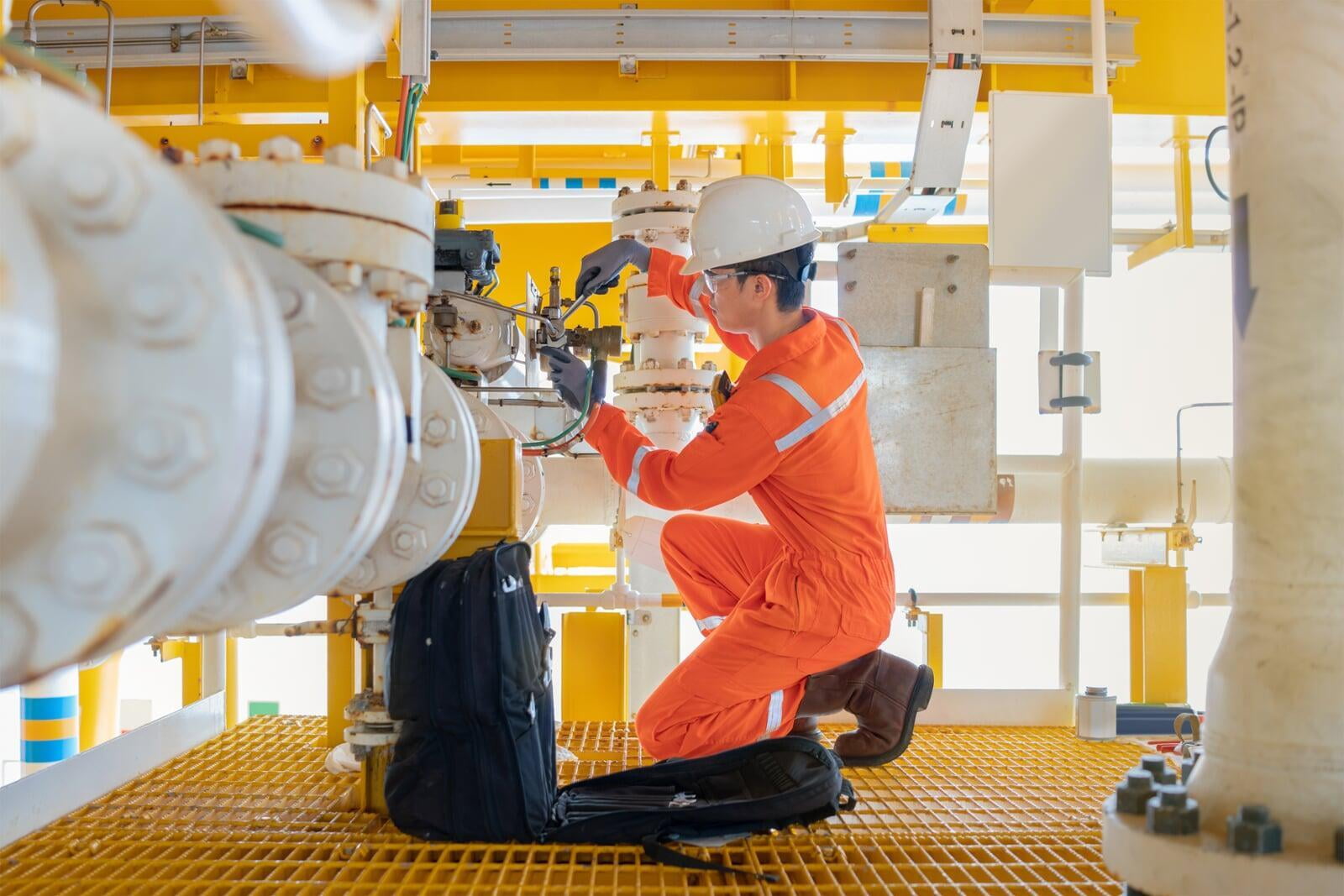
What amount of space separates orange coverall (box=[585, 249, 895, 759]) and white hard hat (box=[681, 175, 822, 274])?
0.70 feet

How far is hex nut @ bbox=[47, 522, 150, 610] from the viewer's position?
699 mm

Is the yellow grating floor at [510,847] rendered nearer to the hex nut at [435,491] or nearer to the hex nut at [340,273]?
the hex nut at [435,491]

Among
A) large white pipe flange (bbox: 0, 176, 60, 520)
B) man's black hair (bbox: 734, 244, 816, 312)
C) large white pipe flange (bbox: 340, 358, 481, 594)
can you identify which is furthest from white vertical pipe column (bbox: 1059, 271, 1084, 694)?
large white pipe flange (bbox: 0, 176, 60, 520)

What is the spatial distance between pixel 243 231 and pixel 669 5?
3023 millimetres

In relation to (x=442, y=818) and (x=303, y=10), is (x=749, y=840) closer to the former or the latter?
(x=442, y=818)

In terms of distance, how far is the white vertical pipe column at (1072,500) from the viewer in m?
3.51

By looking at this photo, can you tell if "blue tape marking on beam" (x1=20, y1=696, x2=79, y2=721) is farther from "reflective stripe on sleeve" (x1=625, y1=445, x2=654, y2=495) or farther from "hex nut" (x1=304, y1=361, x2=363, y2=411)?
"hex nut" (x1=304, y1=361, x2=363, y2=411)

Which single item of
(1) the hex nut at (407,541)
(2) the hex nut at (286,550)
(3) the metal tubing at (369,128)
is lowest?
(1) the hex nut at (407,541)

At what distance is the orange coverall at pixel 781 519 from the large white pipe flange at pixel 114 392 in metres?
1.92

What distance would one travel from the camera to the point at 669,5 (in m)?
3.83

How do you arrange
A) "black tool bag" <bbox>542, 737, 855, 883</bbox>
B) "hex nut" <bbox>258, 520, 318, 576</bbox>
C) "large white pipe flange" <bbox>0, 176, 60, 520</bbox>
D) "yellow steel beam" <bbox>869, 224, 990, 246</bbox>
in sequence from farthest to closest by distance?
"yellow steel beam" <bbox>869, 224, 990, 246</bbox> < "black tool bag" <bbox>542, 737, 855, 883</bbox> < "hex nut" <bbox>258, 520, 318, 576</bbox> < "large white pipe flange" <bbox>0, 176, 60, 520</bbox>

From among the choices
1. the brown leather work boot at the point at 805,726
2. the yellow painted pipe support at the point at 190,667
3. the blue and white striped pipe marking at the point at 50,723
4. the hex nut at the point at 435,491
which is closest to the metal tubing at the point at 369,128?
the hex nut at the point at 435,491

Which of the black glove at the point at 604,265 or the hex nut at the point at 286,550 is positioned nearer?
the hex nut at the point at 286,550

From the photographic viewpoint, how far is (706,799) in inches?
93.1
